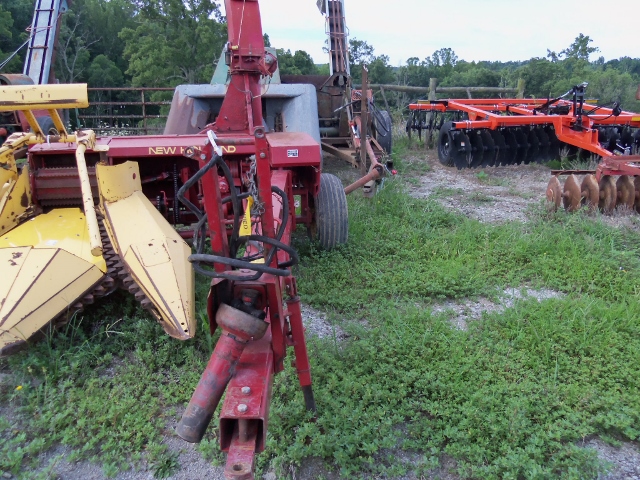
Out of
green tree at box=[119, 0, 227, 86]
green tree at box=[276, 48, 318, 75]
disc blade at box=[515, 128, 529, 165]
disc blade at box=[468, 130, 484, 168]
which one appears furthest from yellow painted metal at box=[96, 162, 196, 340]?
green tree at box=[276, 48, 318, 75]

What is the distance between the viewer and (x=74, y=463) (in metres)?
2.32

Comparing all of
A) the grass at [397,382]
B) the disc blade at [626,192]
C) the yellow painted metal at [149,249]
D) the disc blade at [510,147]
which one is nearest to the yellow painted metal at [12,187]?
the yellow painted metal at [149,249]

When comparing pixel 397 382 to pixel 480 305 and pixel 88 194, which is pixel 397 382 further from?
pixel 88 194

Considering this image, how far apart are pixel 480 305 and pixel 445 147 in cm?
555

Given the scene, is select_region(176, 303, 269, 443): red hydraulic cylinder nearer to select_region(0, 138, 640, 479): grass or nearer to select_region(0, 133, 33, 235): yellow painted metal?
select_region(0, 138, 640, 479): grass

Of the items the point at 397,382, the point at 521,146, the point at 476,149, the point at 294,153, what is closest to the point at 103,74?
the point at 476,149

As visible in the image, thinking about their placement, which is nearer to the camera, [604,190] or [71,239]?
[71,239]

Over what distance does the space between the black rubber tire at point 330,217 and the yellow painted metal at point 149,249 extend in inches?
59.7

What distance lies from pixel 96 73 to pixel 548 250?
27.3 m

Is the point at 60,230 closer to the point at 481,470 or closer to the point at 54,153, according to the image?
the point at 54,153

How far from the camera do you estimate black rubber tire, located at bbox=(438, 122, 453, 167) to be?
8.46 meters

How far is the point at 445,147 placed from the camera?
28.8 feet

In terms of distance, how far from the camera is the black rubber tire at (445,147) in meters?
8.46

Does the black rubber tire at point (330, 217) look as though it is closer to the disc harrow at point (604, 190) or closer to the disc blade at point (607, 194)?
the disc harrow at point (604, 190)
